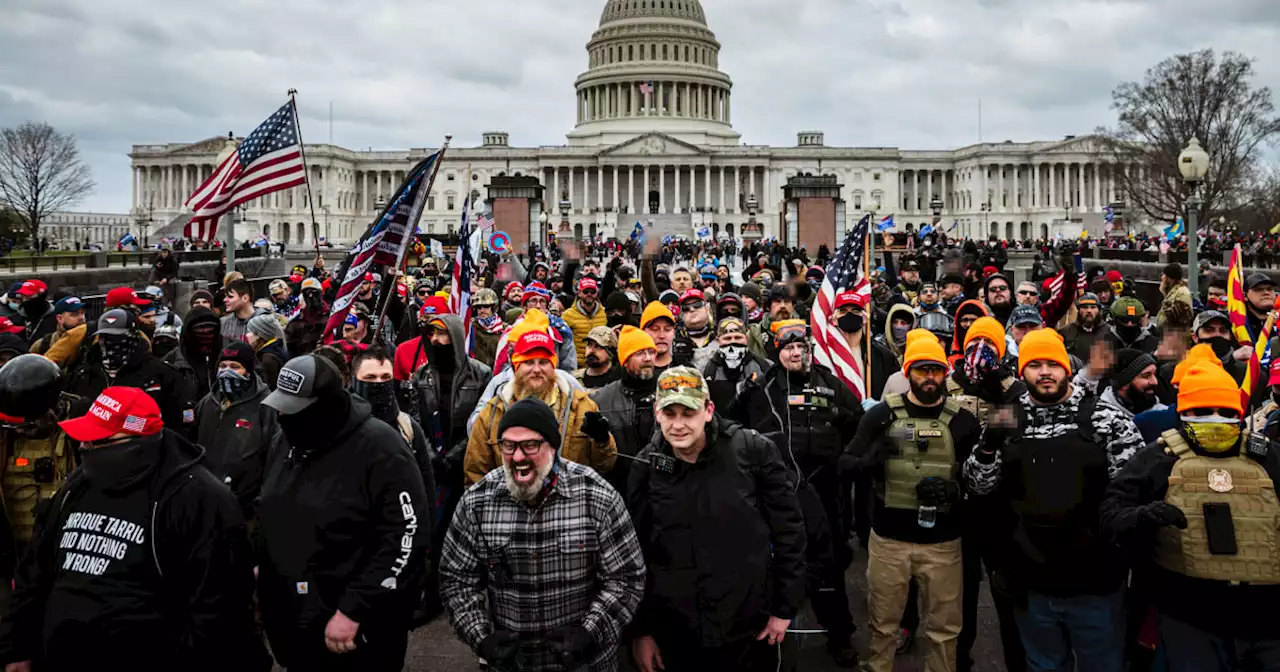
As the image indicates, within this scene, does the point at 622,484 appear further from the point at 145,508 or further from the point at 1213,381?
the point at 1213,381

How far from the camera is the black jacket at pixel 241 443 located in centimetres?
544

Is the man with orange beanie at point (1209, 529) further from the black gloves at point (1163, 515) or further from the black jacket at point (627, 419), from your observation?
the black jacket at point (627, 419)

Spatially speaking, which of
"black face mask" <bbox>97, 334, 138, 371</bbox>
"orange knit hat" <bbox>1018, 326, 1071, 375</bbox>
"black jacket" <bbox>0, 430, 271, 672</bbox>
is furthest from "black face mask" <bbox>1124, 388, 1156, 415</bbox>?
"black face mask" <bbox>97, 334, 138, 371</bbox>

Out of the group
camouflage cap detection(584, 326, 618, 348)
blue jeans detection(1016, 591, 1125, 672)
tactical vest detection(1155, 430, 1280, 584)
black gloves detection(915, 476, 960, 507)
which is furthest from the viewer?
camouflage cap detection(584, 326, 618, 348)

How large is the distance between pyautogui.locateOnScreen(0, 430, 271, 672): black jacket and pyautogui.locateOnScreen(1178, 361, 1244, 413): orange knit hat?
4.34m

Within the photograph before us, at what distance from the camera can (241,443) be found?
5516 millimetres

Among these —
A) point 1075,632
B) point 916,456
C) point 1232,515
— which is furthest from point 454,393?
point 1232,515

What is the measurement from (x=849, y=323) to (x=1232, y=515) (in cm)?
423

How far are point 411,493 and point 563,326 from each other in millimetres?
4614

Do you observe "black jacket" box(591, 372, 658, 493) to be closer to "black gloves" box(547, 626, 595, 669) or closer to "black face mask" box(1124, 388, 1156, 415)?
"black gloves" box(547, 626, 595, 669)

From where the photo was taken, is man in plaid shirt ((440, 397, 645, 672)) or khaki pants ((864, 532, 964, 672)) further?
khaki pants ((864, 532, 964, 672))

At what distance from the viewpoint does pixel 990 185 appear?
10869 cm

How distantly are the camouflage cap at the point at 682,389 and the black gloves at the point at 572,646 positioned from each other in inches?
41.4

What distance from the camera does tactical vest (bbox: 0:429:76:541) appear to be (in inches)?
207
